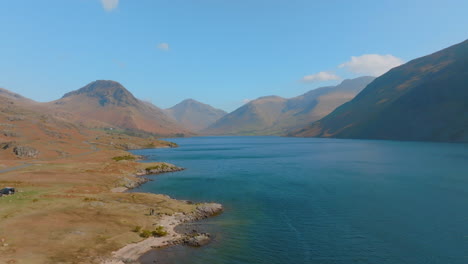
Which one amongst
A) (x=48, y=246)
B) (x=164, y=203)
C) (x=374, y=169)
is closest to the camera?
(x=48, y=246)

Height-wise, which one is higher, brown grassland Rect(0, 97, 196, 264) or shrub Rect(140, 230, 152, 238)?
brown grassland Rect(0, 97, 196, 264)

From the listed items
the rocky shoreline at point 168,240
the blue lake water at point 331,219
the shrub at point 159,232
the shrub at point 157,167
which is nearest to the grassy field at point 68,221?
the rocky shoreline at point 168,240

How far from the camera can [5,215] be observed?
45906mm

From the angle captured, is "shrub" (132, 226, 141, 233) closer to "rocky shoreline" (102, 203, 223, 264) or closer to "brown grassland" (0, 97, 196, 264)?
"brown grassland" (0, 97, 196, 264)

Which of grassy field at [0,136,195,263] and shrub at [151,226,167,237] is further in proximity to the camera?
shrub at [151,226,167,237]

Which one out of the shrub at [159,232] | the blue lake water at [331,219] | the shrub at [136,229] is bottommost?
the blue lake water at [331,219]

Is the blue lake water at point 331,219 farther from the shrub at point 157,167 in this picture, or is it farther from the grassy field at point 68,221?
the shrub at point 157,167

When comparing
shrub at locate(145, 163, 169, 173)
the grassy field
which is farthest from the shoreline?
shrub at locate(145, 163, 169, 173)

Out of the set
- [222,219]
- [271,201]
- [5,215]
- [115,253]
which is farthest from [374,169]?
[5,215]

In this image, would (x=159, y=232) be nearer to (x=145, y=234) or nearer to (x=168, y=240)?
(x=145, y=234)

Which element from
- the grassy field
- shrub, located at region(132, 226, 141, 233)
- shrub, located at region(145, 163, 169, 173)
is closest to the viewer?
the grassy field

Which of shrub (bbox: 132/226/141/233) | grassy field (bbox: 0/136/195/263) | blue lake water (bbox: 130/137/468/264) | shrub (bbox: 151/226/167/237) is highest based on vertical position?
grassy field (bbox: 0/136/195/263)

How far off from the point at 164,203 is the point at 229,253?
27.7 metres

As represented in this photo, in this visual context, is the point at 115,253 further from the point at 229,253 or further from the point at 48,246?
the point at 229,253
